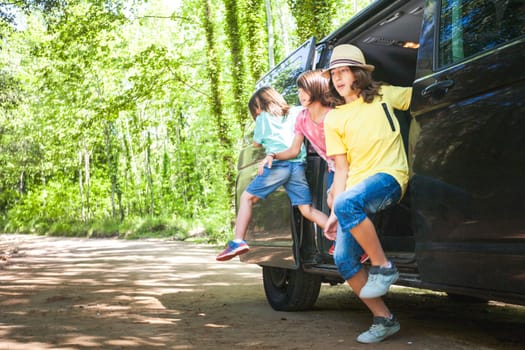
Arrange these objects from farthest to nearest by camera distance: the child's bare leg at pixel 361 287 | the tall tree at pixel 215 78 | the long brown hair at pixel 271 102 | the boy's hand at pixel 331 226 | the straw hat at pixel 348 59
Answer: the tall tree at pixel 215 78, the long brown hair at pixel 271 102, the boy's hand at pixel 331 226, the straw hat at pixel 348 59, the child's bare leg at pixel 361 287

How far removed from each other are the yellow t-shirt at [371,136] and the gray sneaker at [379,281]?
0.49 m

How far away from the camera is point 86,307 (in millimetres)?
5719

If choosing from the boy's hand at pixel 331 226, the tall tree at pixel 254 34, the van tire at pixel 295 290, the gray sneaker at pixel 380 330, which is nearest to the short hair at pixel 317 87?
the boy's hand at pixel 331 226

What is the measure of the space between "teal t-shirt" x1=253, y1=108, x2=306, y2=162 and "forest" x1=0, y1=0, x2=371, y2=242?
1.53 m

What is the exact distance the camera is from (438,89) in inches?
128

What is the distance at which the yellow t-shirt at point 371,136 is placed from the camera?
3.68 meters

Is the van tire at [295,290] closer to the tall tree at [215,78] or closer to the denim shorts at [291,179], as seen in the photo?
the denim shorts at [291,179]

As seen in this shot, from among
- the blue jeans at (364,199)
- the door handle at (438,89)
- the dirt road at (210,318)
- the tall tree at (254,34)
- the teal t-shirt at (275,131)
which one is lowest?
the dirt road at (210,318)

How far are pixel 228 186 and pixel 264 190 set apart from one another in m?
12.3

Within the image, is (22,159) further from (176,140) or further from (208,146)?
(208,146)

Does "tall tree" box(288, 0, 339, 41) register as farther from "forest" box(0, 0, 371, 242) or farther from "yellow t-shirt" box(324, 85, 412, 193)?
"yellow t-shirt" box(324, 85, 412, 193)

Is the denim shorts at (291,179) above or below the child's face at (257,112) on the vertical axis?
below

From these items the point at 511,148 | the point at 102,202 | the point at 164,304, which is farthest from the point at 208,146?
the point at 102,202

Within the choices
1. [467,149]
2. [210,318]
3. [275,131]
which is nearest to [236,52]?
[275,131]
